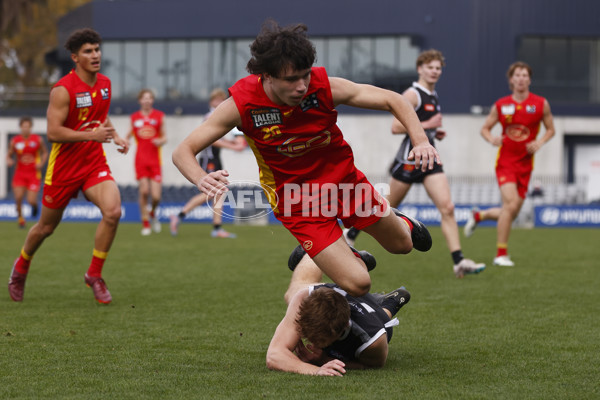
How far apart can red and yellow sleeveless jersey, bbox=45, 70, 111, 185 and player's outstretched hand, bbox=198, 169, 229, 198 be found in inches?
142

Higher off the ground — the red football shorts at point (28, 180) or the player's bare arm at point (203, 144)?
the player's bare arm at point (203, 144)

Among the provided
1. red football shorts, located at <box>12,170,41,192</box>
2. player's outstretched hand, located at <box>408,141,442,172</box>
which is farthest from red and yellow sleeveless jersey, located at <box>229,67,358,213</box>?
red football shorts, located at <box>12,170,41,192</box>

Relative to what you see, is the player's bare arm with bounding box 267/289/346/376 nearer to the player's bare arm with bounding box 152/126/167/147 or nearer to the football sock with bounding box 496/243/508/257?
the football sock with bounding box 496/243/508/257

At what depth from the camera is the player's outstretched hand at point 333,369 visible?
4941mm

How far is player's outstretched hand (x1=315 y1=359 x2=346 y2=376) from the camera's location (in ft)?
16.2

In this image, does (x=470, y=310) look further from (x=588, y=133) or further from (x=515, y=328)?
(x=588, y=133)

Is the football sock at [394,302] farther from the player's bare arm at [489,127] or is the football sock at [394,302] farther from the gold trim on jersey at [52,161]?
the player's bare arm at [489,127]

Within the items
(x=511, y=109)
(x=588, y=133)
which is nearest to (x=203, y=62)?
(x=588, y=133)

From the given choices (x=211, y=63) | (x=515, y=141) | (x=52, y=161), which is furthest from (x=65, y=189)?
(x=211, y=63)

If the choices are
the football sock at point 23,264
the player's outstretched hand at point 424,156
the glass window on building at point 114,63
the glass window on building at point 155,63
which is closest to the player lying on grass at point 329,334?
the player's outstretched hand at point 424,156

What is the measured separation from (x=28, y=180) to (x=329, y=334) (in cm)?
1656

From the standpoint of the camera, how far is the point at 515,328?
6531 mm

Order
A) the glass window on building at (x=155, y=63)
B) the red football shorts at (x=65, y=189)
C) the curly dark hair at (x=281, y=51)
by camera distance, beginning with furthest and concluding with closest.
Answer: the glass window on building at (x=155, y=63) < the red football shorts at (x=65, y=189) < the curly dark hair at (x=281, y=51)

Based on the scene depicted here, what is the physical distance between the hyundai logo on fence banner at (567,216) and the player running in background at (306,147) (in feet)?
58.8
